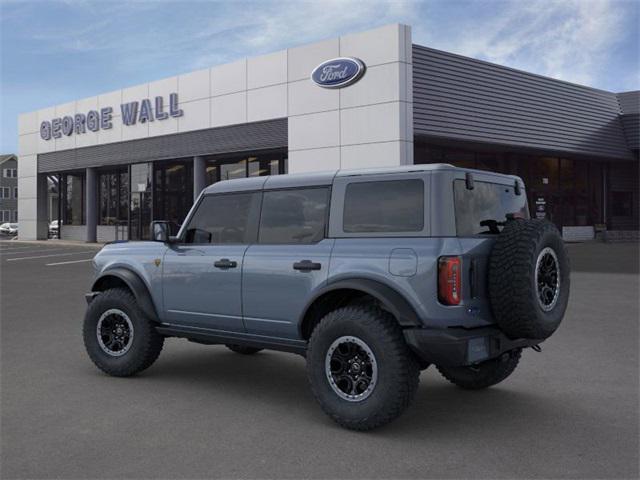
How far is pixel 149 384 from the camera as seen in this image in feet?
19.6

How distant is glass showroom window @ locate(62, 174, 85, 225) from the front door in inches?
1410

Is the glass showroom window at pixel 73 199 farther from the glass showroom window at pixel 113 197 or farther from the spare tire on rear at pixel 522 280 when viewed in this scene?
the spare tire on rear at pixel 522 280

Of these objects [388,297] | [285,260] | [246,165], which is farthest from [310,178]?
→ [246,165]

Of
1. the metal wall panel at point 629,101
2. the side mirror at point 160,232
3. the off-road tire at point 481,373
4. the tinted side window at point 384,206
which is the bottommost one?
the off-road tire at point 481,373

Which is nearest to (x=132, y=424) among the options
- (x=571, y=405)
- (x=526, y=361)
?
(x=571, y=405)

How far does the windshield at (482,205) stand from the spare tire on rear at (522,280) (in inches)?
9.7

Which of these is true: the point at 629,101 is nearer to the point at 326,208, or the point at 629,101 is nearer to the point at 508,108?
the point at 508,108

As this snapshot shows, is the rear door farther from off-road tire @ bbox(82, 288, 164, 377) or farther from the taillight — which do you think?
off-road tire @ bbox(82, 288, 164, 377)

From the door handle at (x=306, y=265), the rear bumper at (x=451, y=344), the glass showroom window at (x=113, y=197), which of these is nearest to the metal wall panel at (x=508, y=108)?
A: the door handle at (x=306, y=265)

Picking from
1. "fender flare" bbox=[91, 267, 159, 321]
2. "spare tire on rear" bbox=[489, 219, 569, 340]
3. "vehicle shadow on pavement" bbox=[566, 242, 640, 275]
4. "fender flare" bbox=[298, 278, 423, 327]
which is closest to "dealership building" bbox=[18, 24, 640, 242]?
"vehicle shadow on pavement" bbox=[566, 242, 640, 275]

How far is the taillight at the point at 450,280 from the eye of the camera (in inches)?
173

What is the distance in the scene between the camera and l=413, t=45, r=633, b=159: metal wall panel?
22672mm

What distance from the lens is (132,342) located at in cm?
621

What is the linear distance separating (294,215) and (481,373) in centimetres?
206
